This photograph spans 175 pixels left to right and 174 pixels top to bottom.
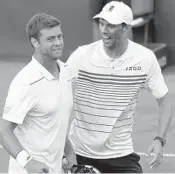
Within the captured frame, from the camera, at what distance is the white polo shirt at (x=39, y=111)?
4500 millimetres

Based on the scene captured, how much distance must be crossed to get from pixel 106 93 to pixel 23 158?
1352 millimetres

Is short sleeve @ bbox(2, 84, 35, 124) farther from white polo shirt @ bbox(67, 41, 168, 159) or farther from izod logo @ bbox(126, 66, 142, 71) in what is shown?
izod logo @ bbox(126, 66, 142, 71)

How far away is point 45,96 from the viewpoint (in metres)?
4.61

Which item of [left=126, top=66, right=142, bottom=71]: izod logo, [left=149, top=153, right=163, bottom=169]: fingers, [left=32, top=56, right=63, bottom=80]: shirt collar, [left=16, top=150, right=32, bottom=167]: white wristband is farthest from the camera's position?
[left=126, top=66, right=142, bottom=71]: izod logo

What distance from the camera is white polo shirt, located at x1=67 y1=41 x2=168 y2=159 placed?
18.0ft

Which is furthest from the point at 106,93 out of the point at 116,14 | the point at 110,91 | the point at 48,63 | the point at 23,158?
the point at 23,158

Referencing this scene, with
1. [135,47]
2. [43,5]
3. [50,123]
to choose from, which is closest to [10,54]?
[43,5]

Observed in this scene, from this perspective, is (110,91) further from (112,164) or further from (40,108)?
(40,108)

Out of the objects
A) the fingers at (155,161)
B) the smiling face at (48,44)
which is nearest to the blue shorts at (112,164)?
the fingers at (155,161)

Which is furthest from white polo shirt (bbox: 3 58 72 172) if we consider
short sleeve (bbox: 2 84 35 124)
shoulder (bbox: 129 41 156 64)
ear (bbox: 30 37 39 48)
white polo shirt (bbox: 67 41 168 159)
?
shoulder (bbox: 129 41 156 64)

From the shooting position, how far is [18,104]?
450 centimetres

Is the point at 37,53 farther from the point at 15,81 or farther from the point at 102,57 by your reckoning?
the point at 102,57

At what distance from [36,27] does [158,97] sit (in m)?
1.42

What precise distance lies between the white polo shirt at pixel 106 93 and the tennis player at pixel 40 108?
0.70 m
